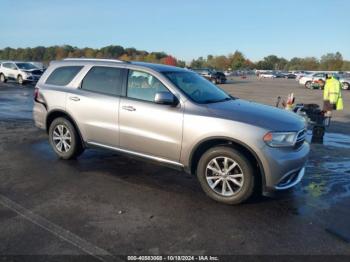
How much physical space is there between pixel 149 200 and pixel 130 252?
1.35 meters

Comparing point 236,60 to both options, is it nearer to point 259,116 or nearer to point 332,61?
point 332,61

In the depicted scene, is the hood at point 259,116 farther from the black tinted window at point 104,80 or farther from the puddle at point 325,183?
the black tinted window at point 104,80

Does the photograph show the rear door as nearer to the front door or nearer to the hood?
the front door

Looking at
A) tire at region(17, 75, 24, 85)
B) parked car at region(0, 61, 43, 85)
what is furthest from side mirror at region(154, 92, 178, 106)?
tire at region(17, 75, 24, 85)

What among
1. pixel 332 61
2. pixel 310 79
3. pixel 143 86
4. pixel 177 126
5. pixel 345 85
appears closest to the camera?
pixel 177 126

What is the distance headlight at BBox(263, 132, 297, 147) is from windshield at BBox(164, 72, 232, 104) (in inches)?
45.6

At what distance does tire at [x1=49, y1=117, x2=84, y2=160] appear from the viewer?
6375 mm

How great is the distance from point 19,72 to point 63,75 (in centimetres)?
2376

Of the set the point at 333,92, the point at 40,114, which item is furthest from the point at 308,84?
the point at 40,114

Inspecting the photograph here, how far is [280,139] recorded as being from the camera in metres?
4.59

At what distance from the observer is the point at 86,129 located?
6.11 metres

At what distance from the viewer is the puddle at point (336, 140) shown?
8661 millimetres

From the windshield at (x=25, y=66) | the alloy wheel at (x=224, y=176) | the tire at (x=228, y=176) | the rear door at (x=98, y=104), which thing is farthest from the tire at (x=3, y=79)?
the alloy wheel at (x=224, y=176)

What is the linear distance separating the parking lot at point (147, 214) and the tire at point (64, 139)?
6.9 inches
